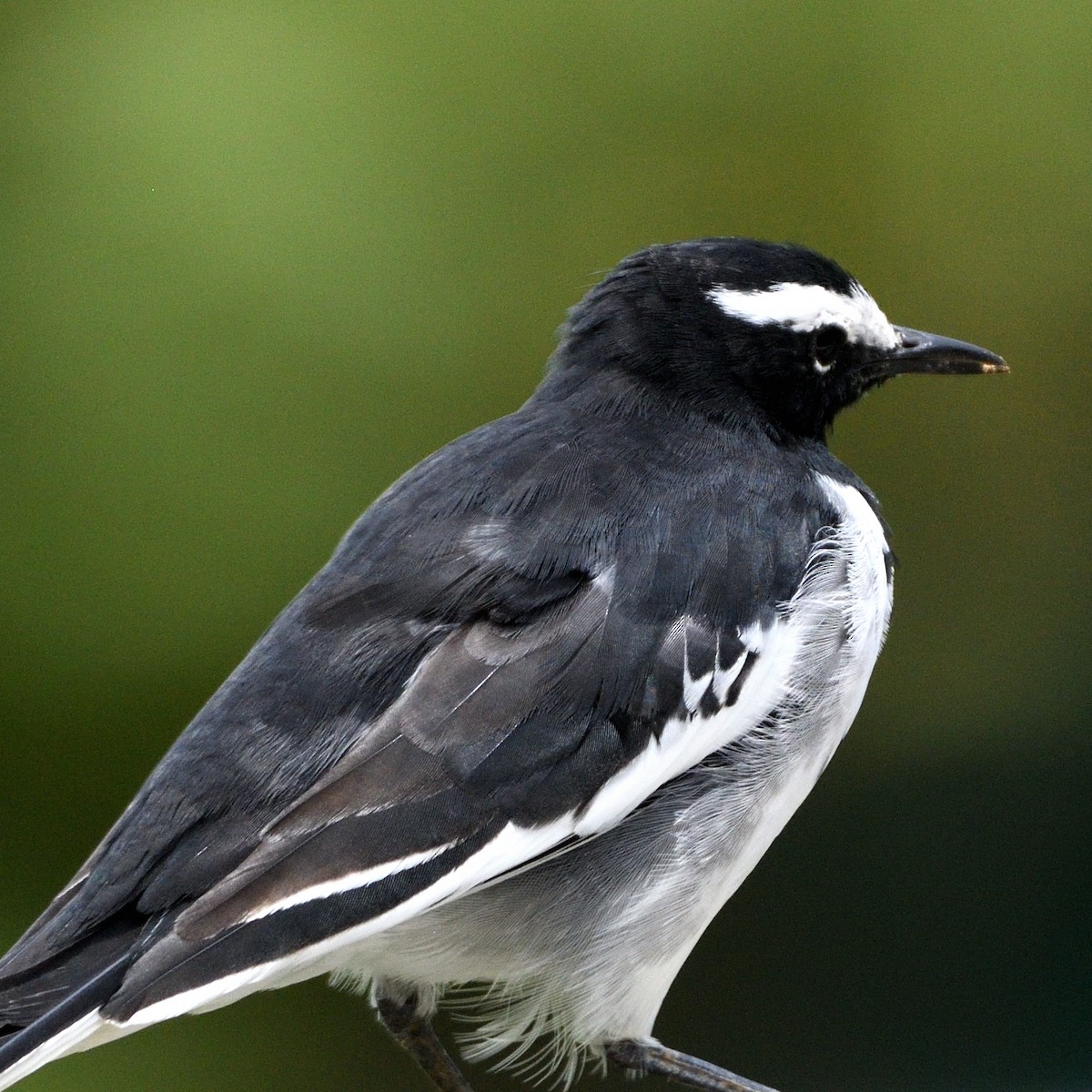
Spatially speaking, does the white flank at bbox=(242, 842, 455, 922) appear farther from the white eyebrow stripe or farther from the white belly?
the white eyebrow stripe

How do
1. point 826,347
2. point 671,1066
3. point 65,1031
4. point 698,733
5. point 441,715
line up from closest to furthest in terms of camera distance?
1. point 65,1031
2. point 441,715
3. point 698,733
4. point 671,1066
5. point 826,347

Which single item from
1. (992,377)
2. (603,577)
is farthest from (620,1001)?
(992,377)

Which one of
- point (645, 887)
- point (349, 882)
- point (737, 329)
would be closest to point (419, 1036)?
point (645, 887)

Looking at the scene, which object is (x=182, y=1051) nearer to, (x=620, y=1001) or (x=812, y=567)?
(x=620, y=1001)

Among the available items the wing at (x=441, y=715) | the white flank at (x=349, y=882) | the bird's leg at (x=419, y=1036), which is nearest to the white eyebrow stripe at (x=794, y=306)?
the wing at (x=441, y=715)

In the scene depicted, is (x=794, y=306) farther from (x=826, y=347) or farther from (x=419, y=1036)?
(x=419, y=1036)

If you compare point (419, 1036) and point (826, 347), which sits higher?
point (826, 347)
